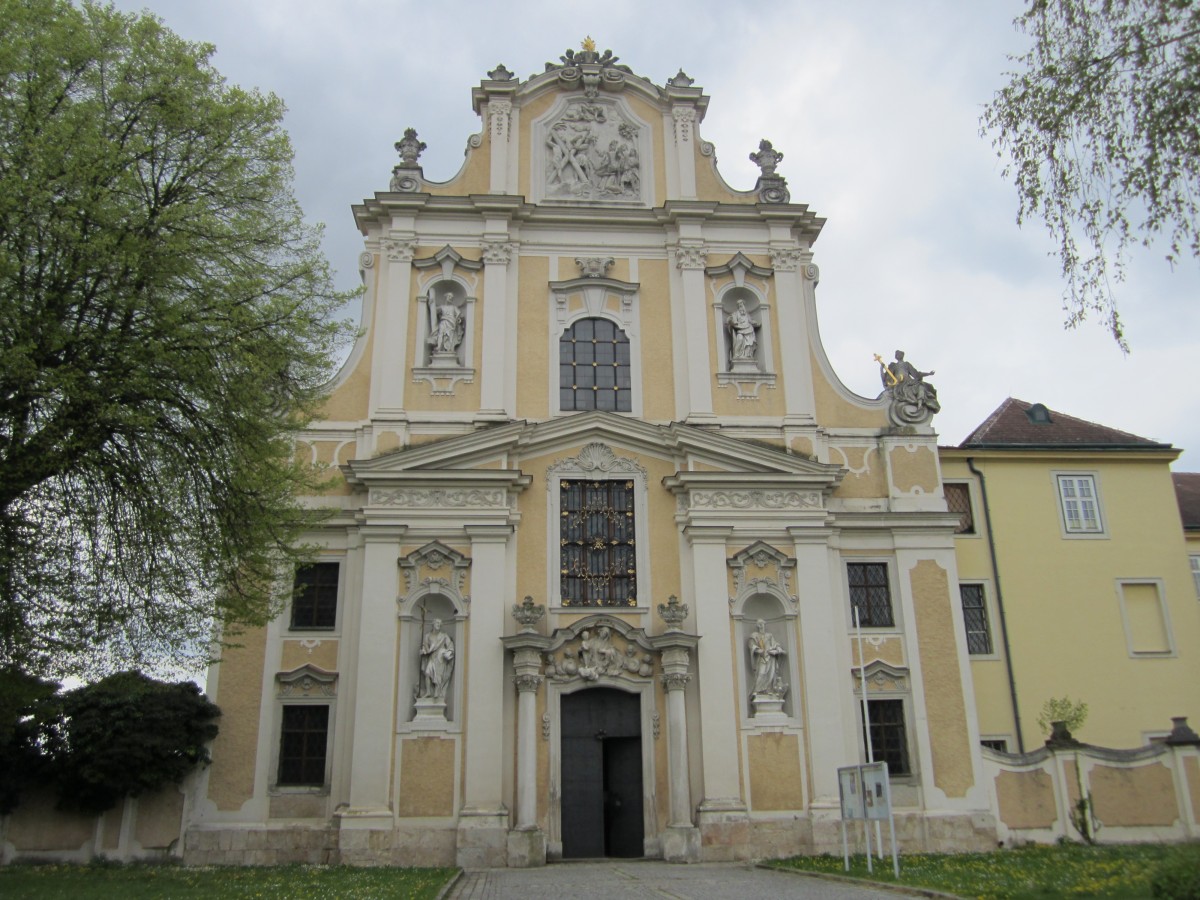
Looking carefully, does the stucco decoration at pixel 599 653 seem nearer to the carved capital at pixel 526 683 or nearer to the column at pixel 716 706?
the carved capital at pixel 526 683

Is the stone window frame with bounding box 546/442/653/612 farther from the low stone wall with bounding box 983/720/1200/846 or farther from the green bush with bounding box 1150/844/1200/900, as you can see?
the green bush with bounding box 1150/844/1200/900

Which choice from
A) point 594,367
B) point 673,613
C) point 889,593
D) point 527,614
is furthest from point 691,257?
point 527,614

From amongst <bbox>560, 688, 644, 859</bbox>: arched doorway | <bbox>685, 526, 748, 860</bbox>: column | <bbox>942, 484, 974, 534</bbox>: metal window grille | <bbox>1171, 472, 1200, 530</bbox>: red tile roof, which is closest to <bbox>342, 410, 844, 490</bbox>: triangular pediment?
<bbox>685, 526, 748, 860</bbox>: column

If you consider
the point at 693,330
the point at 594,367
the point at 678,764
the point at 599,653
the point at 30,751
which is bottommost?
the point at 678,764

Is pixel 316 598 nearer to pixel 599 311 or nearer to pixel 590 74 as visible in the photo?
pixel 599 311

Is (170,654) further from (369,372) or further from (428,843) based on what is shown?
(369,372)

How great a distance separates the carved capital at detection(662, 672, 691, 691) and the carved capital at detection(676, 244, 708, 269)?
8.58 m

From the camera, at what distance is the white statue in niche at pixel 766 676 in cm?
1938

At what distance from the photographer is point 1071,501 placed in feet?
76.4

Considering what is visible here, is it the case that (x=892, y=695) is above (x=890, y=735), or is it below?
above

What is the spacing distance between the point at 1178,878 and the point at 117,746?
49.9 feet

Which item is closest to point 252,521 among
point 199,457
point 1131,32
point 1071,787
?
point 199,457

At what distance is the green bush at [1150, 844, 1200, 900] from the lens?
8203mm

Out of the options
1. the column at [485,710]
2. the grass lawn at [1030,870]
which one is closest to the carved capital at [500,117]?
the column at [485,710]
